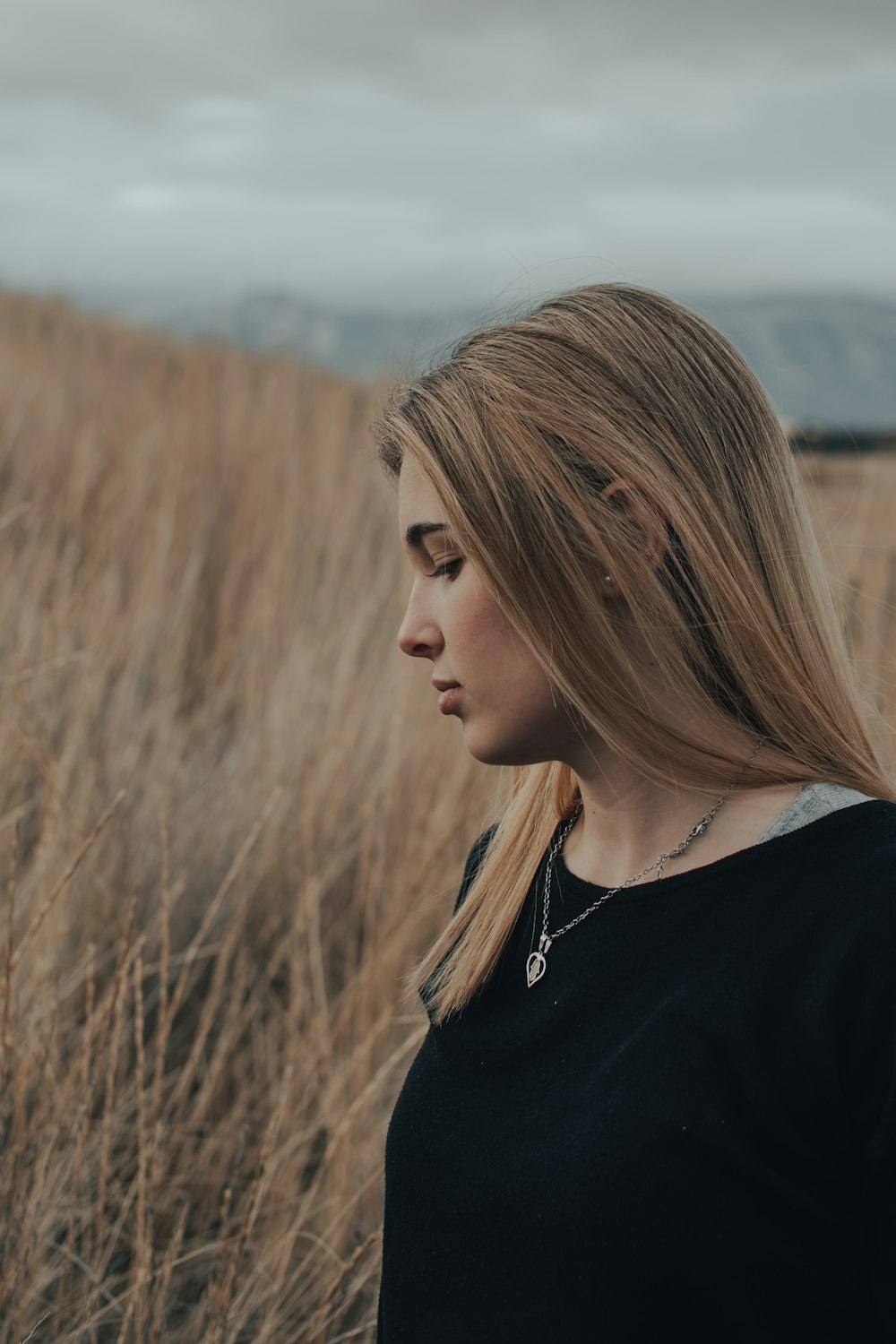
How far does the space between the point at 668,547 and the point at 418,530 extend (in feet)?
0.60

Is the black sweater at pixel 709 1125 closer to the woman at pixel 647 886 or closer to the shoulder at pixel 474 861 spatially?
the woman at pixel 647 886

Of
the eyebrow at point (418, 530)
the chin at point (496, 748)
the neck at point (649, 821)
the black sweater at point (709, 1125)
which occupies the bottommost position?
the black sweater at point (709, 1125)

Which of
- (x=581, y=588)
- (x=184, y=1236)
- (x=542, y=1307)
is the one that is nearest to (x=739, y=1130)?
(x=542, y=1307)

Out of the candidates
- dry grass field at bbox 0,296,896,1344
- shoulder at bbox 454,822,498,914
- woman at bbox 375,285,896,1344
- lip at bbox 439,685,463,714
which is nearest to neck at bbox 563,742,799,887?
woman at bbox 375,285,896,1344

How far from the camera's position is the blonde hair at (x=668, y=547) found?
2.55ft

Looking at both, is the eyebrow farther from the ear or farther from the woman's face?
the ear

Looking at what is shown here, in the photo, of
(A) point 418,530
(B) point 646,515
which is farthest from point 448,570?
(B) point 646,515

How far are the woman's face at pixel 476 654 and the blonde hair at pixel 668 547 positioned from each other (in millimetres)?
19

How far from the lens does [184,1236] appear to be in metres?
1.64

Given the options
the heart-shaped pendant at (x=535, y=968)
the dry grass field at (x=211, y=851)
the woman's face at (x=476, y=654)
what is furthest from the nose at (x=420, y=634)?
the dry grass field at (x=211, y=851)

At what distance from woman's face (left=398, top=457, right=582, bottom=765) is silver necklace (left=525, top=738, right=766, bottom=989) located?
0.11m

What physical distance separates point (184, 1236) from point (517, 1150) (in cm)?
108

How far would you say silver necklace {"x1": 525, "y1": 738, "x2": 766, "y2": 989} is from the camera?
79 cm

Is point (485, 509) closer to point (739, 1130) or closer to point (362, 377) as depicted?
point (739, 1130)
